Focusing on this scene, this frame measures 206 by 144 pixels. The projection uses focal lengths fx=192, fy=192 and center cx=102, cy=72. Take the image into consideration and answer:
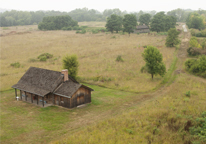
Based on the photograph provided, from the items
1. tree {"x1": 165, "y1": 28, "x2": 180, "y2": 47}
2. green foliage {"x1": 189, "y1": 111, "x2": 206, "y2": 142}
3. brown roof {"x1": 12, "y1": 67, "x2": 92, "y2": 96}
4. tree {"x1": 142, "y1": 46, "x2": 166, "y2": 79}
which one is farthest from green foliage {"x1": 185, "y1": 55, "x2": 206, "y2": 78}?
brown roof {"x1": 12, "y1": 67, "x2": 92, "y2": 96}

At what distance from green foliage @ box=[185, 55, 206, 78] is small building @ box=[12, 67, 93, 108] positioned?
24.3m

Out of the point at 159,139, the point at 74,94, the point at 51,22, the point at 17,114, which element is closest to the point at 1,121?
the point at 17,114

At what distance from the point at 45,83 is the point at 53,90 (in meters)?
2.51

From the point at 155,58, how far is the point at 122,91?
9707 mm

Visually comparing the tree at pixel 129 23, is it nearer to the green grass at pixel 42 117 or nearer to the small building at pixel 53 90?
the green grass at pixel 42 117

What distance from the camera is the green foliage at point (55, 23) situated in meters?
122

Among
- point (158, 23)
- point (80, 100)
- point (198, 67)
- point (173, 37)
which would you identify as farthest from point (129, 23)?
point (80, 100)

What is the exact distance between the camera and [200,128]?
62.6ft

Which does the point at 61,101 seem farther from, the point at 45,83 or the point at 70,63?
the point at 70,63

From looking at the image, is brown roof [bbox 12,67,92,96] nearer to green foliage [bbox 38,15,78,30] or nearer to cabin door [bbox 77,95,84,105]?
cabin door [bbox 77,95,84,105]

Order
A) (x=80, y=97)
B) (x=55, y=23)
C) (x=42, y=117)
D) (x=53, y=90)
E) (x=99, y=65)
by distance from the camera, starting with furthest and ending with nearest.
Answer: (x=55, y=23)
(x=99, y=65)
(x=80, y=97)
(x=53, y=90)
(x=42, y=117)

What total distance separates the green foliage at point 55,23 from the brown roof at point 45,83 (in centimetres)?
9626

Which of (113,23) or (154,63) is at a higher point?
(113,23)

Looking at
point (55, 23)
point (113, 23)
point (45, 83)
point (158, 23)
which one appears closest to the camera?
point (45, 83)
